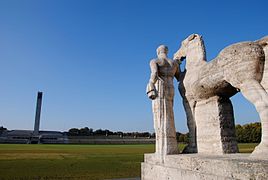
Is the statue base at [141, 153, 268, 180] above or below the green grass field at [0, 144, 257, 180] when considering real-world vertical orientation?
above

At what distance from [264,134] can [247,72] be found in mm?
1113

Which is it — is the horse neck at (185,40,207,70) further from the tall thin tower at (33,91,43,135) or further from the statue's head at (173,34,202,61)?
the tall thin tower at (33,91,43,135)

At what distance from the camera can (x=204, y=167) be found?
14.1 feet

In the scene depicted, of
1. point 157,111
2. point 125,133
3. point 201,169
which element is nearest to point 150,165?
point 157,111

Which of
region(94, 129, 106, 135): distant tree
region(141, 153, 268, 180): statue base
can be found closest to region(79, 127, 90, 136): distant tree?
region(94, 129, 106, 135): distant tree

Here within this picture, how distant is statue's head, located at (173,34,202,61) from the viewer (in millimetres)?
6300

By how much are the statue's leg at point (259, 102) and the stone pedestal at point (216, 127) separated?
0.97 metres

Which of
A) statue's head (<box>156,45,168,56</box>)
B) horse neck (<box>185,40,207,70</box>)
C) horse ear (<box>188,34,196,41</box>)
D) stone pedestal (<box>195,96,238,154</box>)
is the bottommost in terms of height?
stone pedestal (<box>195,96,238,154</box>)

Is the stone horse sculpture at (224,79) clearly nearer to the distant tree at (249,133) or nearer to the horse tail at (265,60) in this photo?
the horse tail at (265,60)

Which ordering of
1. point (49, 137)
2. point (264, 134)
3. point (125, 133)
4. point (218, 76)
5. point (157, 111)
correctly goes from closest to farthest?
point (264, 134) → point (218, 76) → point (157, 111) → point (49, 137) → point (125, 133)

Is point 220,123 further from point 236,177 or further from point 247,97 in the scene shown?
point 236,177

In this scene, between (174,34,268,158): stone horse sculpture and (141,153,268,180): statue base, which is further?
(174,34,268,158): stone horse sculpture

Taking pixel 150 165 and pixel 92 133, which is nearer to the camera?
pixel 150 165

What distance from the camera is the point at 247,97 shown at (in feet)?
14.5
